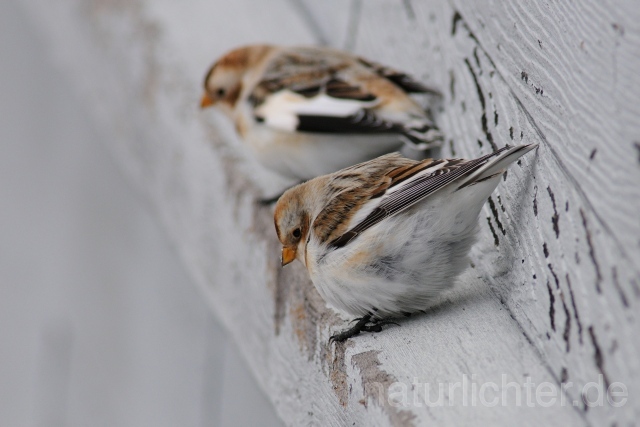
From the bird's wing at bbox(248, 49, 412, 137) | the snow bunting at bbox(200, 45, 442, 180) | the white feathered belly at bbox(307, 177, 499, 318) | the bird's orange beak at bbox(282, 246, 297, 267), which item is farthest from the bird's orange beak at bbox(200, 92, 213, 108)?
the white feathered belly at bbox(307, 177, 499, 318)

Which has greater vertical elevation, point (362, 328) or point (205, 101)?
point (205, 101)

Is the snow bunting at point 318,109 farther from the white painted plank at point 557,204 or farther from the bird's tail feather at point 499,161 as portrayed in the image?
the bird's tail feather at point 499,161

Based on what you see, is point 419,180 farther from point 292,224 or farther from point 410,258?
point 292,224

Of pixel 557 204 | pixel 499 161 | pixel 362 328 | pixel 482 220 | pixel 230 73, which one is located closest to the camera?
pixel 557 204

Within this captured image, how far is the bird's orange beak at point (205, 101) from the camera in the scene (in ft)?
7.48

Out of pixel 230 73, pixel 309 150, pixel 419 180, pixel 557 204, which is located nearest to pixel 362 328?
pixel 419 180

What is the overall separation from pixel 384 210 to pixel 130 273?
1.67 m

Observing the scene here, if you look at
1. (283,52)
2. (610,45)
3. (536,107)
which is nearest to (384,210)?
(536,107)

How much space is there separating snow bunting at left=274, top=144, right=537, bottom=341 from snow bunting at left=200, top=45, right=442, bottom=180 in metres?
0.36

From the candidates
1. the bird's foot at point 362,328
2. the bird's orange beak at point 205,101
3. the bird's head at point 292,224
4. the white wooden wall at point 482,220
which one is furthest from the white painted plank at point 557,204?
the bird's orange beak at point 205,101

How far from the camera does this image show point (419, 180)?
144 centimetres

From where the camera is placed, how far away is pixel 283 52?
240 centimetres

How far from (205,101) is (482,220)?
3.43 ft

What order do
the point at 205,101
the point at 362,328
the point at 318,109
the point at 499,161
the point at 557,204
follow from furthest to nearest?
the point at 205,101
the point at 318,109
the point at 362,328
the point at 499,161
the point at 557,204
